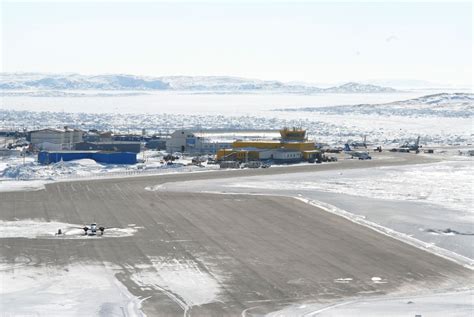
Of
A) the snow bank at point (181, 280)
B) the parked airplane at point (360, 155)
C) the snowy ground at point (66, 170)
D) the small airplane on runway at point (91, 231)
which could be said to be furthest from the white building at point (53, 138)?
the snow bank at point (181, 280)

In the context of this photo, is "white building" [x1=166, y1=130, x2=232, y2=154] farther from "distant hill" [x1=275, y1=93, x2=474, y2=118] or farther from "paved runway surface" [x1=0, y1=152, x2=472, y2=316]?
"distant hill" [x1=275, y1=93, x2=474, y2=118]

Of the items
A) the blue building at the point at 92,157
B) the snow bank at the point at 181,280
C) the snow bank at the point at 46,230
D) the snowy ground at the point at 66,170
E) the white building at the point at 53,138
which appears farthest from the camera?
the white building at the point at 53,138

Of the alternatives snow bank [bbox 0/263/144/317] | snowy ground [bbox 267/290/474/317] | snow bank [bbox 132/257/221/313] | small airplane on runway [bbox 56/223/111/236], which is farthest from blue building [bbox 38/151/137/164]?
snowy ground [bbox 267/290/474/317]

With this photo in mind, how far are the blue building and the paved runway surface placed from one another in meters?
17.3

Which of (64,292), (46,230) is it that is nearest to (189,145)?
(46,230)

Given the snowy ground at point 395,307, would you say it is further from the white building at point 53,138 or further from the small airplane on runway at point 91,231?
the white building at point 53,138

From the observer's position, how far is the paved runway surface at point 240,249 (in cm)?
2084

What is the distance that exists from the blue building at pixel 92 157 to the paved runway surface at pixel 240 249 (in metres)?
17.3

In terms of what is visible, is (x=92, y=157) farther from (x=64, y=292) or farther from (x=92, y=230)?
(x=64, y=292)

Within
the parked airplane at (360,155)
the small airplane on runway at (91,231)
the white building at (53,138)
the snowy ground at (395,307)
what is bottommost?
the white building at (53,138)

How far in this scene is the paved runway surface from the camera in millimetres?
20844

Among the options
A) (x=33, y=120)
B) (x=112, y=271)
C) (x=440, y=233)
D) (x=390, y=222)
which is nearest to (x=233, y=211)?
(x=390, y=222)

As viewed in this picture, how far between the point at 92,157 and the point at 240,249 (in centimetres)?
3156

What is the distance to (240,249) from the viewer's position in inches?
1016
